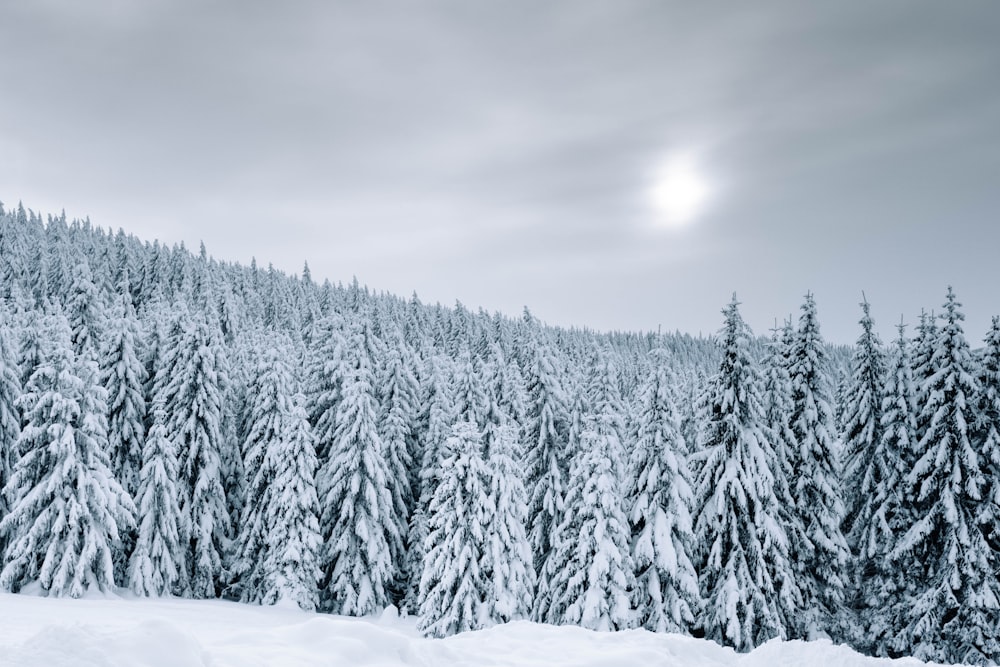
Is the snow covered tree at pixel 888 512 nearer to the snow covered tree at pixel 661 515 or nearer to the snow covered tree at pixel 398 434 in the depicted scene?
the snow covered tree at pixel 661 515

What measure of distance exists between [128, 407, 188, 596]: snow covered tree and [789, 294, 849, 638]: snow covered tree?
2899cm

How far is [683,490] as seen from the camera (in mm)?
25953

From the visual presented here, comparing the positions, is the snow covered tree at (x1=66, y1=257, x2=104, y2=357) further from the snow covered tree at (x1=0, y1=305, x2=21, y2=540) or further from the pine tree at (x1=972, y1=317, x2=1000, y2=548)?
the pine tree at (x1=972, y1=317, x2=1000, y2=548)

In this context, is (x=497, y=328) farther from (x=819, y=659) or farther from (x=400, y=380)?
(x=819, y=659)

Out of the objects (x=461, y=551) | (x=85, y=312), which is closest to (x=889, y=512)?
(x=461, y=551)

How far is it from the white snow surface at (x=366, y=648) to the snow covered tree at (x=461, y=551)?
16.1m

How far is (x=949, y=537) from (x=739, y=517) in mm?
7438

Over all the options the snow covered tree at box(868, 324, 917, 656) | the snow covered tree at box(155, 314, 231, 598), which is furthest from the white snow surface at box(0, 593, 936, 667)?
the snow covered tree at box(155, 314, 231, 598)

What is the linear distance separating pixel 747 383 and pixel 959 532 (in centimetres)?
905

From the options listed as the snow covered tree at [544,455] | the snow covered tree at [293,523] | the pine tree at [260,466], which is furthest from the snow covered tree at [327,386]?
the snow covered tree at [544,455]

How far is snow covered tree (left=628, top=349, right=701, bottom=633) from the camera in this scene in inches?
988

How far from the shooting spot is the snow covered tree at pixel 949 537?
78.1ft

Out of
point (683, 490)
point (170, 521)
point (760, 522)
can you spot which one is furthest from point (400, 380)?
point (760, 522)

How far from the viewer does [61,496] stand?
2961cm
